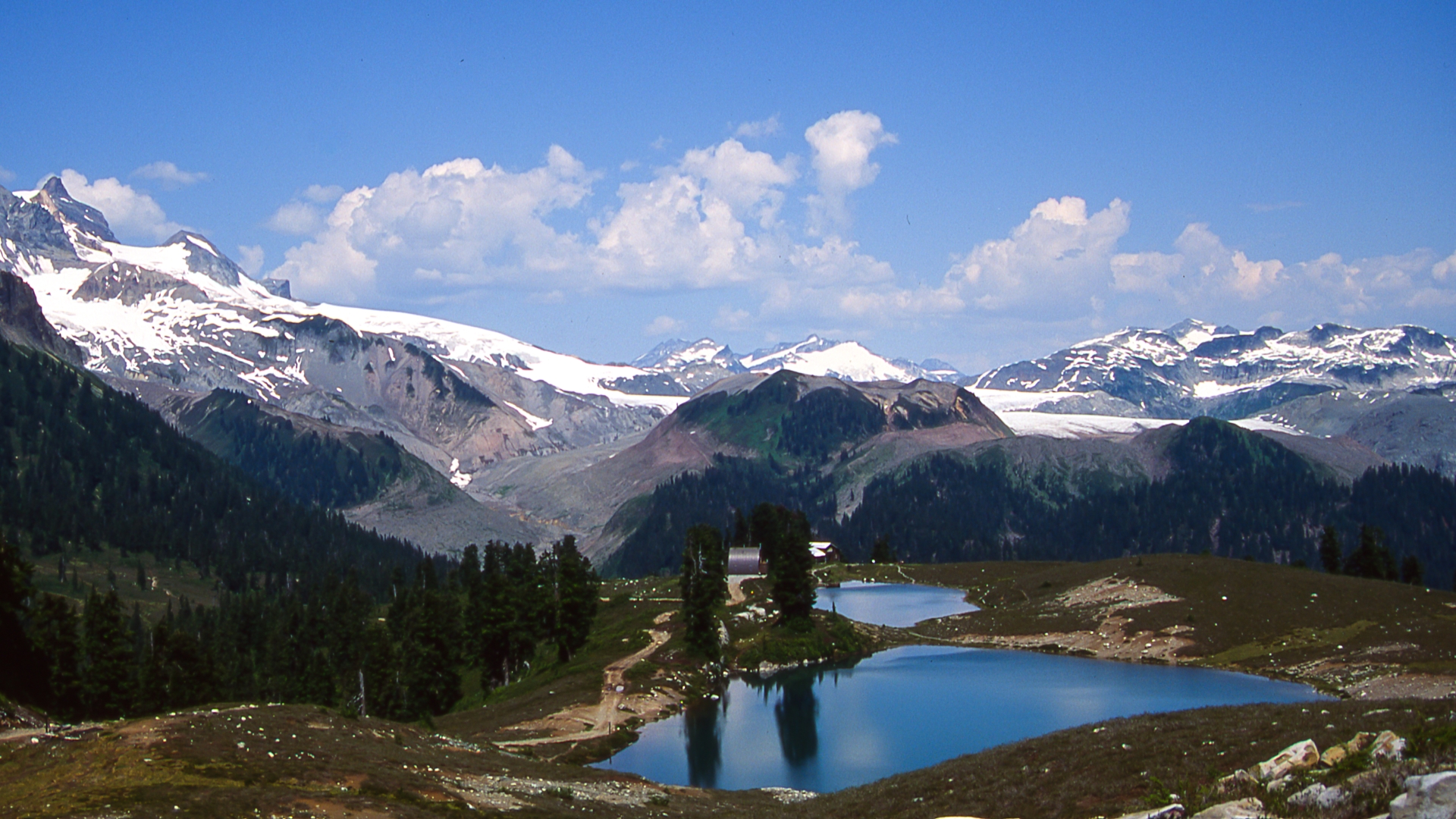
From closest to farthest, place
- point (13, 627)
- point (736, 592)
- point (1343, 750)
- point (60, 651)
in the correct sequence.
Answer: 1. point (1343, 750)
2. point (13, 627)
3. point (60, 651)
4. point (736, 592)

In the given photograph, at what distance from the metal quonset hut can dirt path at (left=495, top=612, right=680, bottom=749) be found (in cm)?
5333

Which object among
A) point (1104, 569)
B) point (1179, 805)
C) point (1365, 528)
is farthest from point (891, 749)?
point (1365, 528)

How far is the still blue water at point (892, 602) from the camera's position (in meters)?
144

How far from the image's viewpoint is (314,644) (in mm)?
137500

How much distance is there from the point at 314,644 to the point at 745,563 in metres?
60.8

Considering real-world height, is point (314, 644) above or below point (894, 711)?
above

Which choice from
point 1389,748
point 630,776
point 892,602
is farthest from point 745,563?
point 1389,748

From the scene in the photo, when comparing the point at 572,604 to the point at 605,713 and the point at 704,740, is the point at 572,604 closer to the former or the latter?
the point at 605,713

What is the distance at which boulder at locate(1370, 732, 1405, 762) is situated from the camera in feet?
82.5

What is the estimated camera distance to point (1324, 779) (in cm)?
2506

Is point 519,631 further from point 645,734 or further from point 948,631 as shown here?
point 948,631

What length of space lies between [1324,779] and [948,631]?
353 feet

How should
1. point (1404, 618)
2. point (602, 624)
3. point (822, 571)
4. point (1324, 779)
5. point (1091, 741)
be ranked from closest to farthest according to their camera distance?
point (1324, 779) < point (1091, 741) < point (1404, 618) < point (602, 624) < point (822, 571)

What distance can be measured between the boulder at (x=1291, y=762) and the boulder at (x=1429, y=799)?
24.2 feet
